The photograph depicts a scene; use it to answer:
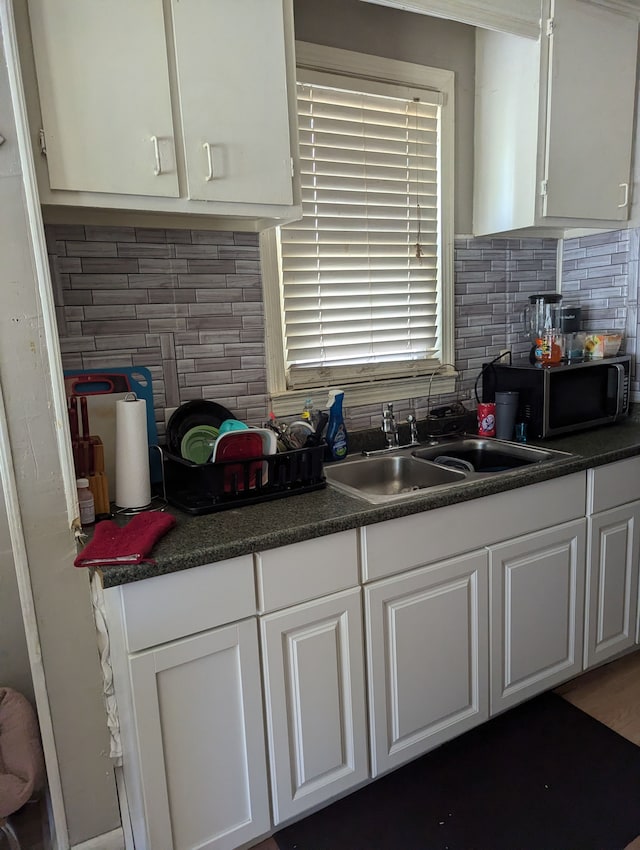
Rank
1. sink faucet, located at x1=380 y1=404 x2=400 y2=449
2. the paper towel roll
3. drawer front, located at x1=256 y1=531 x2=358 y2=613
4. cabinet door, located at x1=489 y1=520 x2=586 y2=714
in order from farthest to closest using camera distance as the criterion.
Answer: sink faucet, located at x1=380 y1=404 x2=400 y2=449, cabinet door, located at x1=489 y1=520 x2=586 y2=714, the paper towel roll, drawer front, located at x1=256 y1=531 x2=358 y2=613

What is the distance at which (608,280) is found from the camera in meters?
2.54

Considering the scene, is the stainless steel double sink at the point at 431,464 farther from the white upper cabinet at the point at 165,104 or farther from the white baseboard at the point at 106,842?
the white baseboard at the point at 106,842

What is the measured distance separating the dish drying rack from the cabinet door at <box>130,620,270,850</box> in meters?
1.24

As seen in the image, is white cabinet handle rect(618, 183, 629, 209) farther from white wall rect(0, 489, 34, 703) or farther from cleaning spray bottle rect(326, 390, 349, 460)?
white wall rect(0, 489, 34, 703)

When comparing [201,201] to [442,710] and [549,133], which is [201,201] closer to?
[549,133]

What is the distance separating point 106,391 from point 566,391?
1.67 metres

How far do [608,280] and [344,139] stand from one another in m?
1.33

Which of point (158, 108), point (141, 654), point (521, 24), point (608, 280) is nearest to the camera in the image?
point (141, 654)

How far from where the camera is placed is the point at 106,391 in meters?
1.67

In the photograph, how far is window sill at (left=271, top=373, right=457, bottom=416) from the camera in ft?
6.72

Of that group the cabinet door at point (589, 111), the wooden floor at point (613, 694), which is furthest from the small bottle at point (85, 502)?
the cabinet door at point (589, 111)

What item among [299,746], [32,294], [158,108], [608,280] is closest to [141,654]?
[299,746]

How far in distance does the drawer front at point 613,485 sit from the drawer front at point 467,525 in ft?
0.15

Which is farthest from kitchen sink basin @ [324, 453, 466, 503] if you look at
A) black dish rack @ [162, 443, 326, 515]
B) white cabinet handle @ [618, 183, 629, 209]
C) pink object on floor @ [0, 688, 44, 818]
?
white cabinet handle @ [618, 183, 629, 209]
